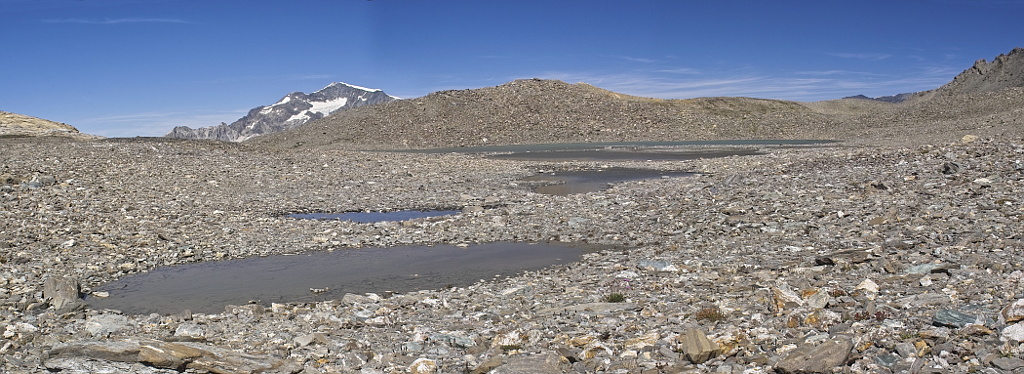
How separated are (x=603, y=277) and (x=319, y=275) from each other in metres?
5.62

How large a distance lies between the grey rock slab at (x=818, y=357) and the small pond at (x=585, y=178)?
59.3 ft

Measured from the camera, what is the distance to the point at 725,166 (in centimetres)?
3572

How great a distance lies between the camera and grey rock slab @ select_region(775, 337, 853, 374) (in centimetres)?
682

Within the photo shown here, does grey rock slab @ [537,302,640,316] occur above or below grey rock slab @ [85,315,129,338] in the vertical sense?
below

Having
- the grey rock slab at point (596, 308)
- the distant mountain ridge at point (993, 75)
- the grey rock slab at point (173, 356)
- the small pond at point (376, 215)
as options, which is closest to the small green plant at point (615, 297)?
the grey rock slab at point (596, 308)

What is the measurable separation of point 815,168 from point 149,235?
69.1ft

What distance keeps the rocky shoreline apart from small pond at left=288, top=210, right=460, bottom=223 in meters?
0.76

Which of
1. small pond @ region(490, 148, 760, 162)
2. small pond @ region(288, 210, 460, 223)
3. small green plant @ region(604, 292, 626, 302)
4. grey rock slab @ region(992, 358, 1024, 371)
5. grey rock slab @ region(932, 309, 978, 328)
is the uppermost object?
small pond @ region(490, 148, 760, 162)

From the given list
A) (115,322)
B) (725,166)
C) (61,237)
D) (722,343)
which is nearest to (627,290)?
(722,343)

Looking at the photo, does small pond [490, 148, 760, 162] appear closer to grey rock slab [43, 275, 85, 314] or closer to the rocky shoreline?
the rocky shoreline

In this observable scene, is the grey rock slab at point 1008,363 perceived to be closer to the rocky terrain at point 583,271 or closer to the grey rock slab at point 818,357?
the rocky terrain at point 583,271

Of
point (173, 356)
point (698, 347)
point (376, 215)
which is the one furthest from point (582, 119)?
point (173, 356)

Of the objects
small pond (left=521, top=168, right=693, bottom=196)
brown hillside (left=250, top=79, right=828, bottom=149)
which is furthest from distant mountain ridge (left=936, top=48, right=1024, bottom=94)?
small pond (left=521, top=168, right=693, bottom=196)

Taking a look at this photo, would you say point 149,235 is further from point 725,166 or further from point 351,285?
point 725,166
